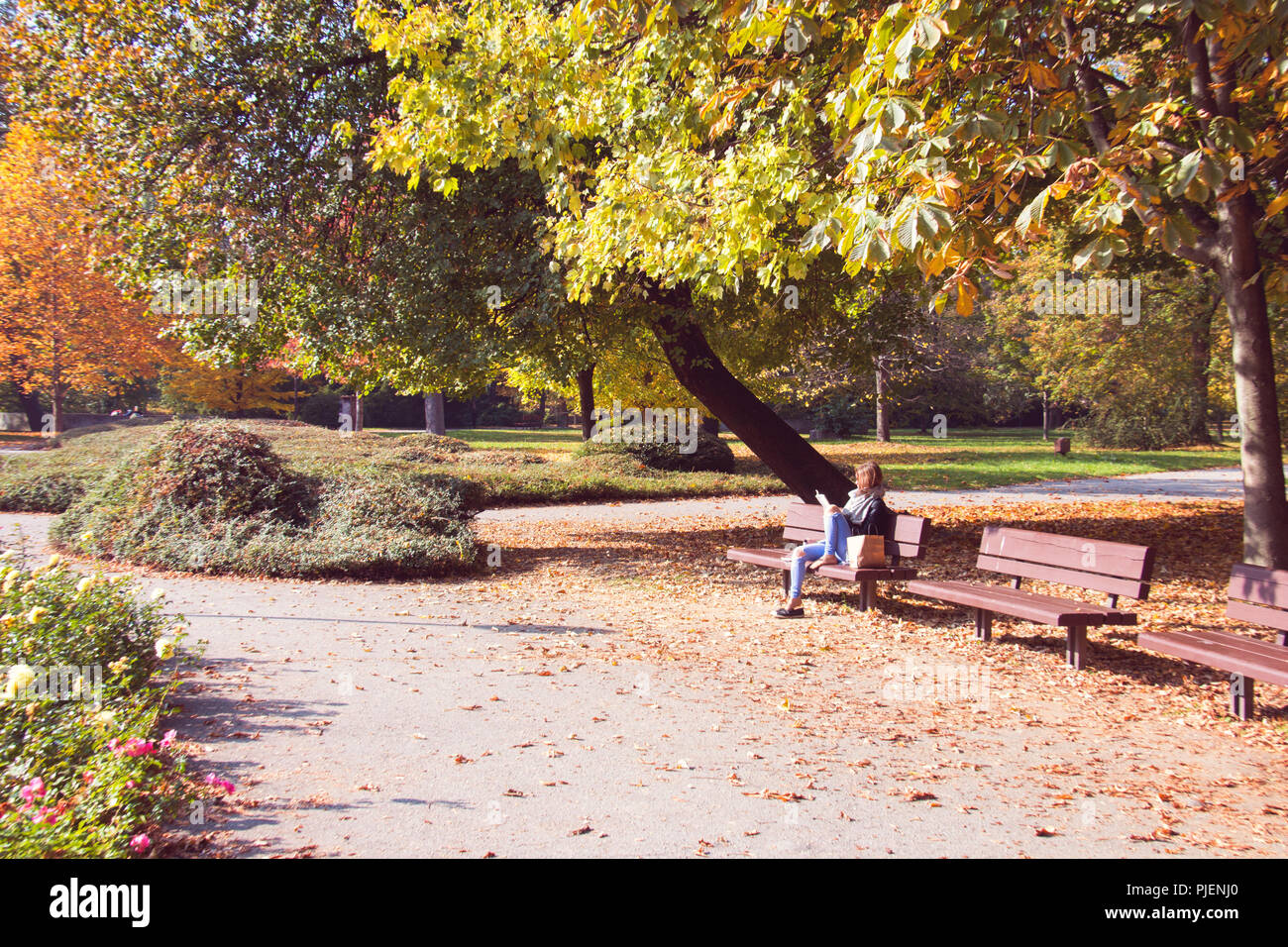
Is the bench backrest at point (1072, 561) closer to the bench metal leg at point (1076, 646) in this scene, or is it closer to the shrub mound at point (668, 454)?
the bench metal leg at point (1076, 646)

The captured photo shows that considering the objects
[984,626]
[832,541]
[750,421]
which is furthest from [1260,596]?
[750,421]

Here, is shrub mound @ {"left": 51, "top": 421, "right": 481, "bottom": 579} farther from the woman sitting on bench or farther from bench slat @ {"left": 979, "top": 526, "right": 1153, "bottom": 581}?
bench slat @ {"left": 979, "top": 526, "right": 1153, "bottom": 581}

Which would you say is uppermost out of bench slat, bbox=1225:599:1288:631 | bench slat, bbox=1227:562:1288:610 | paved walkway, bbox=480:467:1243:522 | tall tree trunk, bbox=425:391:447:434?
tall tree trunk, bbox=425:391:447:434

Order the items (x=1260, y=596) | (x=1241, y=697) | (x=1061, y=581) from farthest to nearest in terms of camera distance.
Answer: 1. (x=1061, y=581)
2. (x=1260, y=596)
3. (x=1241, y=697)

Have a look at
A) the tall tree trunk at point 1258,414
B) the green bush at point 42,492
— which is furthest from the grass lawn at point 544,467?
the tall tree trunk at point 1258,414

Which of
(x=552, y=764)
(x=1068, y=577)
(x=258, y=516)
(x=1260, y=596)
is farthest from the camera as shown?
(x=258, y=516)

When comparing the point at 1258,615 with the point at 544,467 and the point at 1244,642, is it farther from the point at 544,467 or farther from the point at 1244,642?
the point at 544,467

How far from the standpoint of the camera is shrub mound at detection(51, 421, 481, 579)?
30.6 ft

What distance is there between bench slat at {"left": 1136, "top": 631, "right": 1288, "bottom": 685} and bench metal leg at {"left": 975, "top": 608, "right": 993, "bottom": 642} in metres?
1.67

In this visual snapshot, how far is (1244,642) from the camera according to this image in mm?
5328

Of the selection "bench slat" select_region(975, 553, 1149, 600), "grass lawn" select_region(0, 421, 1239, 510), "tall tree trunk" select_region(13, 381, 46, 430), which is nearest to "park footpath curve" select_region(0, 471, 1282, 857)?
"bench slat" select_region(975, 553, 1149, 600)

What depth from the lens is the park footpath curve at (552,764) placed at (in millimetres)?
3512

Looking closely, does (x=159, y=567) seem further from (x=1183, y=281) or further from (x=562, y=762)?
(x=1183, y=281)

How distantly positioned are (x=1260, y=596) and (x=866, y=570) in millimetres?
2918
